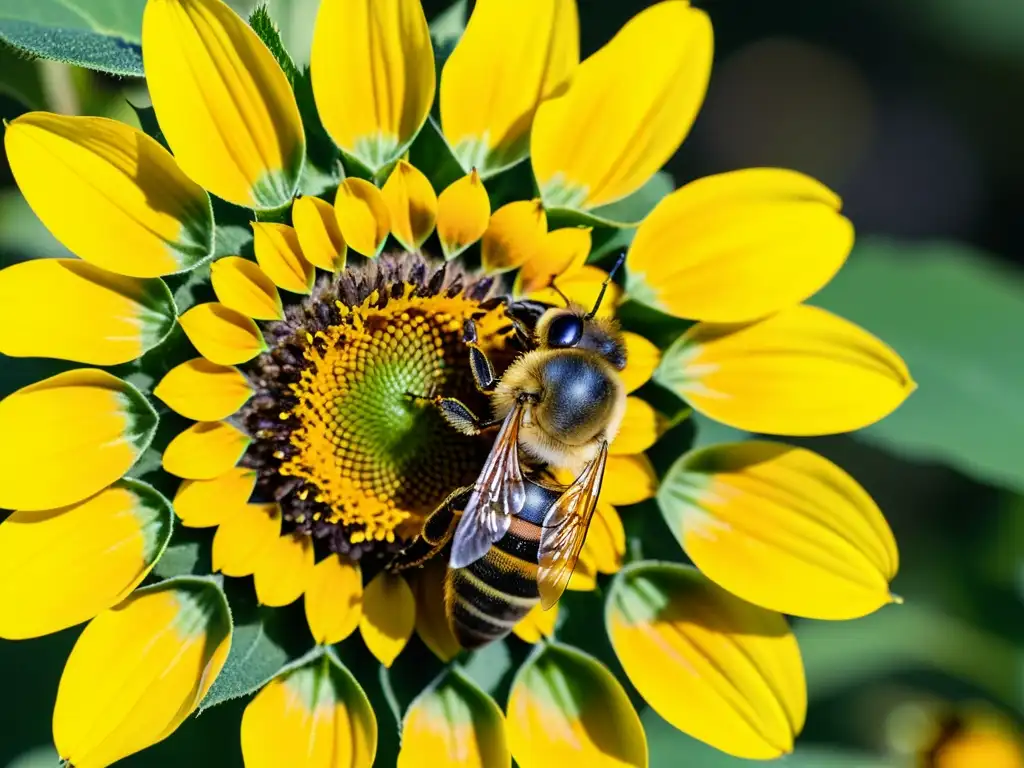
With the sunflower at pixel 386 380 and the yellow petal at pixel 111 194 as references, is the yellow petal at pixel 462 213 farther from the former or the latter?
the yellow petal at pixel 111 194

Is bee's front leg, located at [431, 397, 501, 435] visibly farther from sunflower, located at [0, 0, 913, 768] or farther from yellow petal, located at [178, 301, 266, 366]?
yellow petal, located at [178, 301, 266, 366]

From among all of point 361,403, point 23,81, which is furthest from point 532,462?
point 23,81

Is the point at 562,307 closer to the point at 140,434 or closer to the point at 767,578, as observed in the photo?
the point at 767,578

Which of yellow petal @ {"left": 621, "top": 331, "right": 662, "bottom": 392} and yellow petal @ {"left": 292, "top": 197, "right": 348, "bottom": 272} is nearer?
yellow petal @ {"left": 292, "top": 197, "right": 348, "bottom": 272}

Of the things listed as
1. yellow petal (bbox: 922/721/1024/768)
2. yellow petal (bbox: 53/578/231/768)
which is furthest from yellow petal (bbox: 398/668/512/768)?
yellow petal (bbox: 922/721/1024/768)

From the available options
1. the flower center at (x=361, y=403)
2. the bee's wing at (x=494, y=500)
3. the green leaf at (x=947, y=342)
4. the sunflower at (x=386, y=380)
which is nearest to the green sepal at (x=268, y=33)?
the sunflower at (x=386, y=380)

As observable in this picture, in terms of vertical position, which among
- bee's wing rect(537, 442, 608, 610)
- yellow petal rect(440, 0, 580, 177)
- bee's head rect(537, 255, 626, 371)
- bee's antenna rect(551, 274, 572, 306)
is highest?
yellow petal rect(440, 0, 580, 177)
